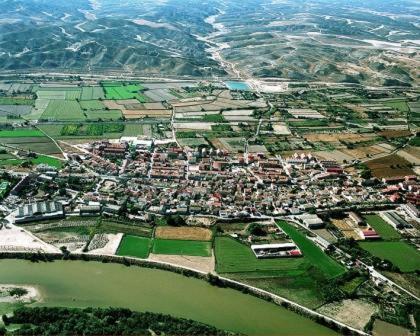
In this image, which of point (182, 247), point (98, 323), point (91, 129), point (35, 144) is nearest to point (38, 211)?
point (182, 247)

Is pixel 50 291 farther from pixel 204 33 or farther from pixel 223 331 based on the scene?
pixel 204 33

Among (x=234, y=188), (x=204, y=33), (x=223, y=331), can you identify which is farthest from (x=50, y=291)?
(x=204, y=33)

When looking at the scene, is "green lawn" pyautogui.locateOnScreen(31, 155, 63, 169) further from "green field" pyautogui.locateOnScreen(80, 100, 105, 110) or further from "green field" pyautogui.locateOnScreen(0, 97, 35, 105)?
"green field" pyautogui.locateOnScreen(0, 97, 35, 105)

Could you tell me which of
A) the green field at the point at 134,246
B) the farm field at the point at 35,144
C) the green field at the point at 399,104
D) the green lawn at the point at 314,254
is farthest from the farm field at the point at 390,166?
the farm field at the point at 35,144

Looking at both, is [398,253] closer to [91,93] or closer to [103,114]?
[103,114]

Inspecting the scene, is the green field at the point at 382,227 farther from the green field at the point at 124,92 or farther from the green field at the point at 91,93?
the green field at the point at 91,93

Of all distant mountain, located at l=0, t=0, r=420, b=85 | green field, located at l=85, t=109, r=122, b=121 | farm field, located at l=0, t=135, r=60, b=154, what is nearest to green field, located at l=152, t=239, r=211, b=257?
farm field, located at l=0, t=135, r=60, b=154
